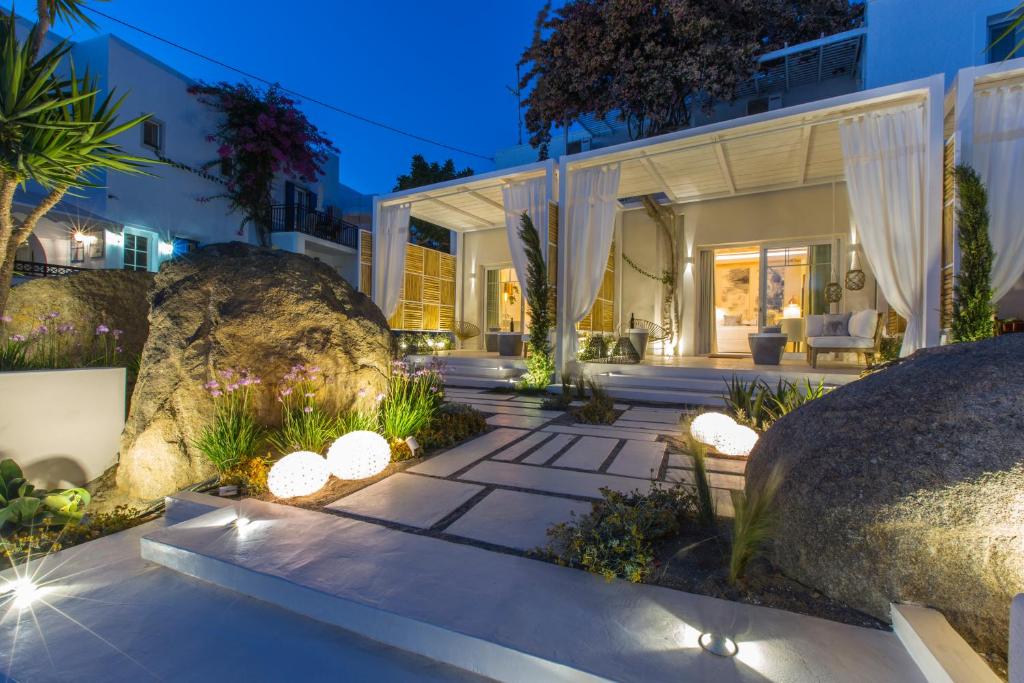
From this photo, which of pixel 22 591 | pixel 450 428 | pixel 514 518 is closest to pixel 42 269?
pixel 450 428

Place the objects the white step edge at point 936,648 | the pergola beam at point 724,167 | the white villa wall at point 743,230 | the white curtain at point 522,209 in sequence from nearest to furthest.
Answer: the white step edge at point 936,648, the pergola beam at point 724,167, the white curtain at point 522,209, the white villa wall at point 743,230

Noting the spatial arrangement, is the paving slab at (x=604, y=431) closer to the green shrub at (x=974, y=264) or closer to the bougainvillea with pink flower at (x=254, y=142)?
the green shrub at (x=974, y=264)

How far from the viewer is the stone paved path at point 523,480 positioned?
219cm

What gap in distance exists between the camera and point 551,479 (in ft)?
9.30

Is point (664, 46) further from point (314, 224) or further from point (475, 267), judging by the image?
point (314, 224)

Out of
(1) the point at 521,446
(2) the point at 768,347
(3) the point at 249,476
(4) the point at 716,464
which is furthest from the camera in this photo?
(2) the point at 768,347

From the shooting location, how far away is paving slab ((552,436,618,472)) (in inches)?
124

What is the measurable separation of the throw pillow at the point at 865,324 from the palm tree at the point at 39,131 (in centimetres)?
804

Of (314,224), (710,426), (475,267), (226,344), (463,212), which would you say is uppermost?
(314,224)

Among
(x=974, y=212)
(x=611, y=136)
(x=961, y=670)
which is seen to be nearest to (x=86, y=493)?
(x=961, y=670)

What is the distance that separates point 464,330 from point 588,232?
5891 millimetres

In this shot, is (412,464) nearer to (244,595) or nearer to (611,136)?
(244,595)

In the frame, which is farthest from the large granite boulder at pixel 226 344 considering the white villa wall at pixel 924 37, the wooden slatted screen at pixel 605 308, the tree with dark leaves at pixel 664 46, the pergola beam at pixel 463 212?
the white villa wall at pixel 924 37

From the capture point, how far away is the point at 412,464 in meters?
3.19
